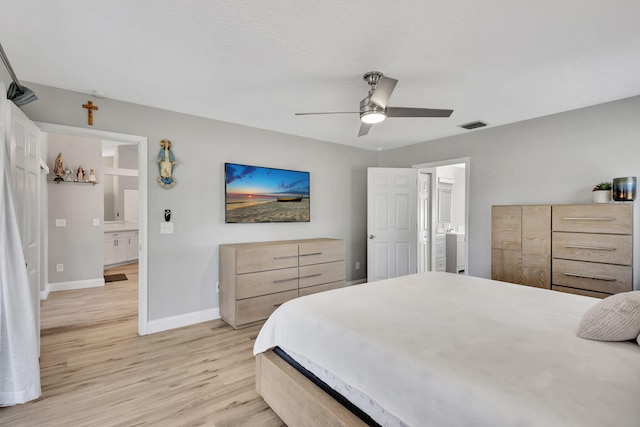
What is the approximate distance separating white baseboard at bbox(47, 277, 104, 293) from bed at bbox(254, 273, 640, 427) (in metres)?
4.69

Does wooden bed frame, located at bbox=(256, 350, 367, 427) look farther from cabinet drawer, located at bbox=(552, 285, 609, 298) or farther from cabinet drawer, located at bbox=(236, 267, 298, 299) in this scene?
cabinet drawer, located at bbox=(552, 285, 609, 298)

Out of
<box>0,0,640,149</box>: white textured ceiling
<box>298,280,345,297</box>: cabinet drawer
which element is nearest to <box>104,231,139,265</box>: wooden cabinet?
<box>0,0,640,149</box>: white textured ceiling

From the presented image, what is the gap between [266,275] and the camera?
3592 millimetres

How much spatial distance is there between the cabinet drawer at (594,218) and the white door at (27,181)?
4.60 m

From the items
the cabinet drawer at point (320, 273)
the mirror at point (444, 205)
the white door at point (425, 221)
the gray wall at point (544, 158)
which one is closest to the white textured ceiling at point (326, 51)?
the gray wall at point (544, 158)

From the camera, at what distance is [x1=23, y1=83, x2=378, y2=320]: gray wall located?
120 inches

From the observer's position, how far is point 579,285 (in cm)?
295

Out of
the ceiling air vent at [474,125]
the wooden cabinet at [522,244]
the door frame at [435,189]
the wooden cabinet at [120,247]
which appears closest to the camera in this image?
the wooden cabinet at [522,244]

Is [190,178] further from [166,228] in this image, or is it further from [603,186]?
[603,186]

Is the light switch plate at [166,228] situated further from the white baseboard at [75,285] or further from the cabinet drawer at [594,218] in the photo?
the cabinet drawer at [594,218]

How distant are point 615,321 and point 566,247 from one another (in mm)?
1952

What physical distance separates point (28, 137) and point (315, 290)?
126 inches

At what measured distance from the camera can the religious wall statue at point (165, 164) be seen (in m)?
3.36

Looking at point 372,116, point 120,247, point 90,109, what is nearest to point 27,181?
point 90,109
